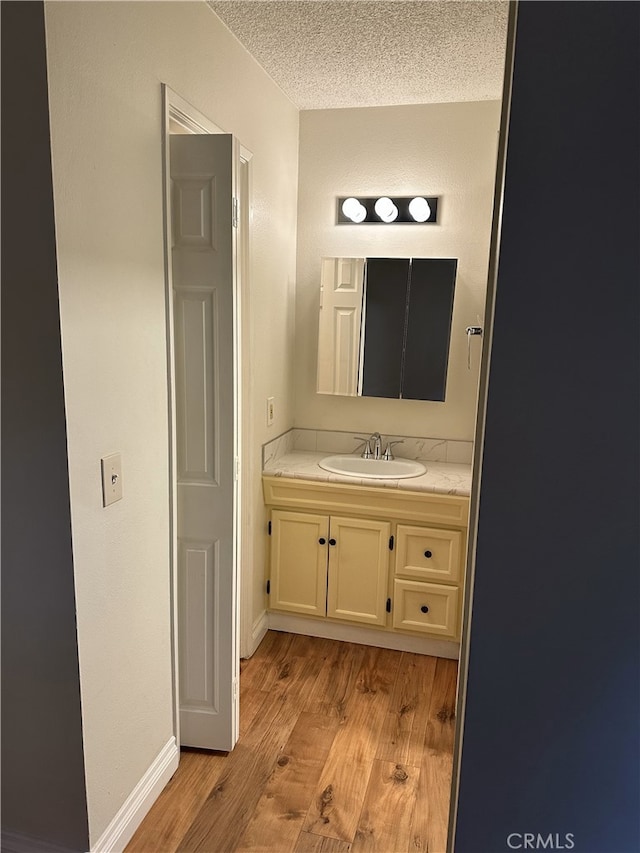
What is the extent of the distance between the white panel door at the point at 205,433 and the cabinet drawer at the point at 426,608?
976mm

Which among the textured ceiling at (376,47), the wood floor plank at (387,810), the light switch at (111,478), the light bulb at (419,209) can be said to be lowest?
the wood floor plank at (387,810)

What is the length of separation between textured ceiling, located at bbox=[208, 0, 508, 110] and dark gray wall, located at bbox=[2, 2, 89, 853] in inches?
42.7

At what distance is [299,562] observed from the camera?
2.93 m

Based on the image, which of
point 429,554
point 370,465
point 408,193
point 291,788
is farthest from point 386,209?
point 291,788

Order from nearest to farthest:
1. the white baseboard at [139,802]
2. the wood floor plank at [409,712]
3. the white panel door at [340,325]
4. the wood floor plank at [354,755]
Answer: the white baseboard at [139,802] < the wood floor plank at [354,755] < the wood floor plank at [409,712] < the white panel door at [340,325]

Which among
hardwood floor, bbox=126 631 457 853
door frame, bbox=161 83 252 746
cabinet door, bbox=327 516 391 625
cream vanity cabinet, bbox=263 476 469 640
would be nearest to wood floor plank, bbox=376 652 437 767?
hardwood floor, bbox=126 631 457 853

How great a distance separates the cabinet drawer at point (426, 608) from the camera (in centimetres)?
276

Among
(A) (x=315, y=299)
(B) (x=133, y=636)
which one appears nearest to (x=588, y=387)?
(B) (x=133, y=636)

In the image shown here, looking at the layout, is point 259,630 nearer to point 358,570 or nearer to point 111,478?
point 358,570

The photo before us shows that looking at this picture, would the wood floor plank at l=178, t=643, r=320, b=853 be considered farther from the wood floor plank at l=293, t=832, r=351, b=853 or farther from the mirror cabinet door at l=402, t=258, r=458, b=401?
the mirror cabinet door at l=402, t=258, r=458, b=401

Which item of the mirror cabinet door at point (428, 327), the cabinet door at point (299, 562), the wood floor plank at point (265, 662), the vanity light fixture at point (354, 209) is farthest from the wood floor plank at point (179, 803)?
the vanity light fixture at point (354, 209)

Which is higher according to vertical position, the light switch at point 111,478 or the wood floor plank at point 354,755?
the light switch at point 111,478

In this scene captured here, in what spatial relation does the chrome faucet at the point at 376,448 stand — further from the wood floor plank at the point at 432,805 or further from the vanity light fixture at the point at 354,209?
the wood floor plank at the point at 432,805

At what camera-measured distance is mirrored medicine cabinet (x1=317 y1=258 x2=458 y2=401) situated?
9.79 ft
